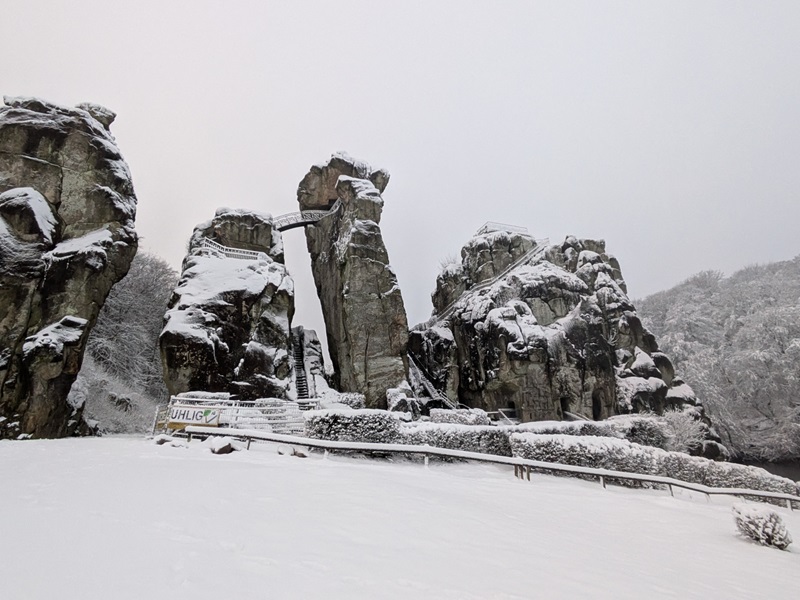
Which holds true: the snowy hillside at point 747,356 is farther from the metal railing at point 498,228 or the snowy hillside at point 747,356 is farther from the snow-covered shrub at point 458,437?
the snow-covered shrub at point 458,437

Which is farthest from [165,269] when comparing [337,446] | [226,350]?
[337,446]

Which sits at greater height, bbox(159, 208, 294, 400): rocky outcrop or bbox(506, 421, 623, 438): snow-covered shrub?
bbox(159, 208, 294, 400): rocky outcrop

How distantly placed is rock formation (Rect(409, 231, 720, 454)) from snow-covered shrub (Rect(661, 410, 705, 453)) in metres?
4.26

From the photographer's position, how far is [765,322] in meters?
30.8

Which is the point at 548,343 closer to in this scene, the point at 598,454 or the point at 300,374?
the point at 300,374

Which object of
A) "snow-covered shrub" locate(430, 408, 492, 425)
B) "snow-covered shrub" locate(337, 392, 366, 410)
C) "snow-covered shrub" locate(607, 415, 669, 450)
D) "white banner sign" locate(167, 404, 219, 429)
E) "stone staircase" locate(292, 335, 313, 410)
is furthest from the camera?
"stone staircase" locate(292, 335, 313, 410)

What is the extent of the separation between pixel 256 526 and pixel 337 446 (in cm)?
595

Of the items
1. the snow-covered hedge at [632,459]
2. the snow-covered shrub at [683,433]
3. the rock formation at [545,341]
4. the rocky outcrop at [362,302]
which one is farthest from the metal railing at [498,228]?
the snow-covered hedge at [632,459]

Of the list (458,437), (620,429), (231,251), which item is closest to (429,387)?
(620,429)

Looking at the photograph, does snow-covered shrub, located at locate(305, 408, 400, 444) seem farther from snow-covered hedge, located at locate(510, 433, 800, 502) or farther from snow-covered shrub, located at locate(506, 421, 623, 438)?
snow-covered shrub, located at locate(506, 421, 623, 438)

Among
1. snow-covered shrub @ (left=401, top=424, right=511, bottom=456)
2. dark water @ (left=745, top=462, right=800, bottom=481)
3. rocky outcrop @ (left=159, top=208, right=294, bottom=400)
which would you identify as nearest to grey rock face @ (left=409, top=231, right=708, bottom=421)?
dark water @ (left=745, top=462, right=800, bottom=481)

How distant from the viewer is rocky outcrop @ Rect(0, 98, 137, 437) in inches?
632

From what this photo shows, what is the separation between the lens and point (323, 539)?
3777 mm

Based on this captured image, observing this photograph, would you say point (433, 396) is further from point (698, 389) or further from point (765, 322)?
point (765, 322)
